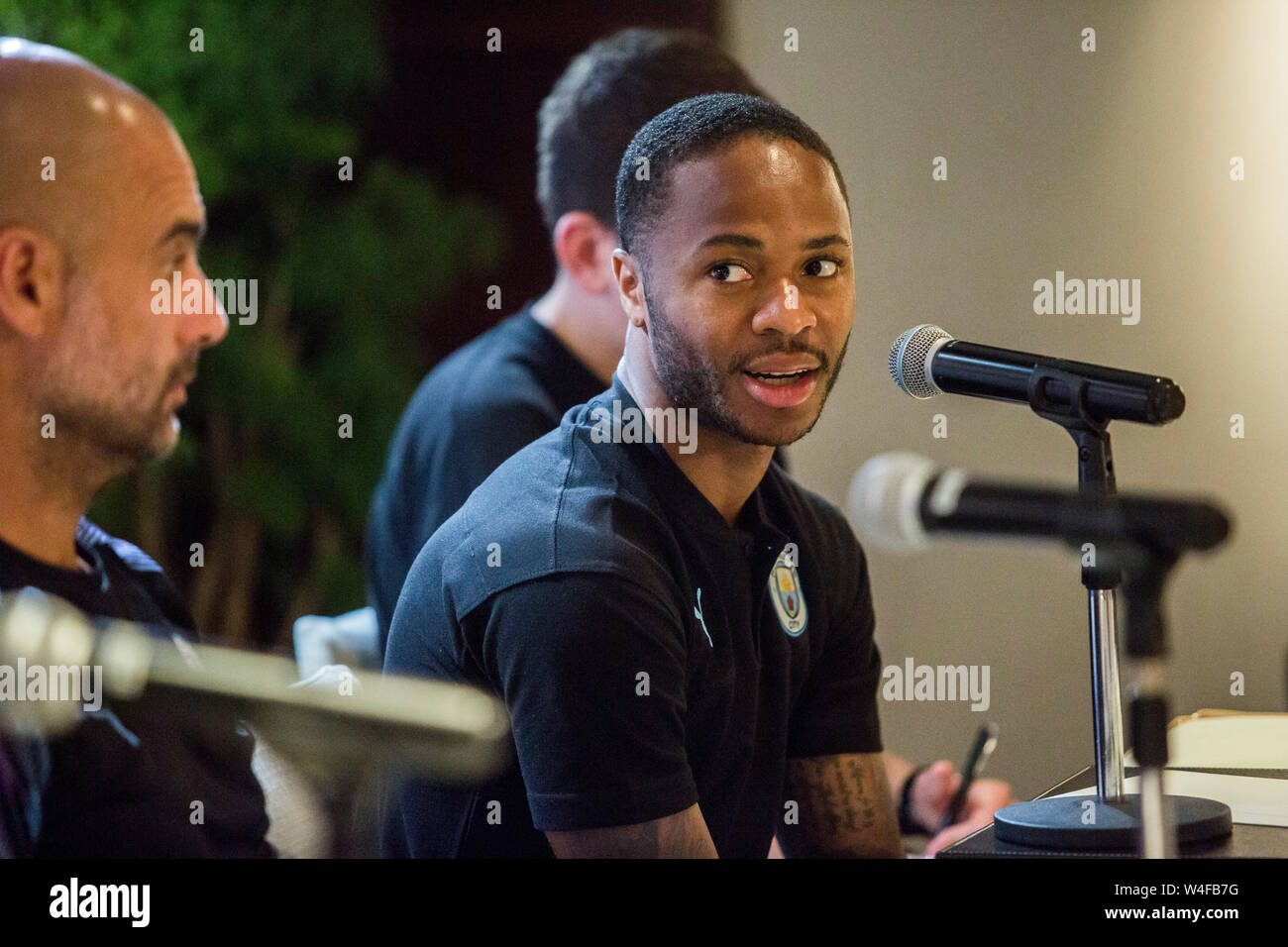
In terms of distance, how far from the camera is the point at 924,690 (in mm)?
2812

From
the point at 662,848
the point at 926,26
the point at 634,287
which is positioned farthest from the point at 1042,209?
the point at 662,848

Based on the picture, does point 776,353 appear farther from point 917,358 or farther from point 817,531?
point 817,531

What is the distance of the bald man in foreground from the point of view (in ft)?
4.66

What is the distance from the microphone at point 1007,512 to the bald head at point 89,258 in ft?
2.98

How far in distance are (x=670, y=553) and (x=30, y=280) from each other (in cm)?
74

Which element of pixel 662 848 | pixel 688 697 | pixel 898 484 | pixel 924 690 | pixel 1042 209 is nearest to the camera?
pixel 898 484

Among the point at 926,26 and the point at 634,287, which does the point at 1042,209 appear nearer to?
the point at 926,26

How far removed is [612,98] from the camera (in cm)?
213

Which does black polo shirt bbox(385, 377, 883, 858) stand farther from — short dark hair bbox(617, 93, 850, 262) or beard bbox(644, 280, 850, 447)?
short dark hair bbox(617, 93, 850, 262)

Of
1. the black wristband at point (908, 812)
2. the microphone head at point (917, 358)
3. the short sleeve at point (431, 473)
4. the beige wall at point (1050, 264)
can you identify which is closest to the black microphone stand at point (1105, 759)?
the microphone head at point (917, 358)

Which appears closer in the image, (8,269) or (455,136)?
(8,269)

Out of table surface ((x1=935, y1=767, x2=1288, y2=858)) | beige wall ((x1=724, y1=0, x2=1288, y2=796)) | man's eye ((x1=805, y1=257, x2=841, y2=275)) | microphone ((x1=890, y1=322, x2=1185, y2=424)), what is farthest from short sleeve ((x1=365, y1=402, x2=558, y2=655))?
beige wall ((x1=724, y1=0, x2=1288, y2=796))

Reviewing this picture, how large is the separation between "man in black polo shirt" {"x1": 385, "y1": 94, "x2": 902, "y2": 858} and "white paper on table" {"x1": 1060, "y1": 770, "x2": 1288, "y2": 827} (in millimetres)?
417
